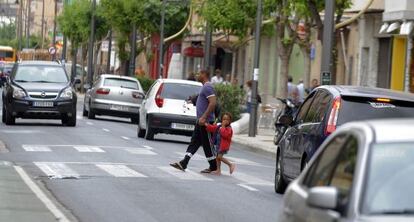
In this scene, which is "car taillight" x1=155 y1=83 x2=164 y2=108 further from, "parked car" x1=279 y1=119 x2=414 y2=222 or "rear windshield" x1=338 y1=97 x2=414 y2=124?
"parked car" x1=279 y1=119 x2=414 y2=222

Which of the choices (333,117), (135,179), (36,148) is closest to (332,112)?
(333,117)

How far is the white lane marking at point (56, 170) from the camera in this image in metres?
19.0

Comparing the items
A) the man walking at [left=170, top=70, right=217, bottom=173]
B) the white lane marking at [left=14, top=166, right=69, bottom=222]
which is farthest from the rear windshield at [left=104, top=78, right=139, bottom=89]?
the white lane marking at [left=14, top=166, right=69, bottom=222]

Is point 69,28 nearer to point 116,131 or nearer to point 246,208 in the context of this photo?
point 116,131

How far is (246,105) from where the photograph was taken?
40625mm

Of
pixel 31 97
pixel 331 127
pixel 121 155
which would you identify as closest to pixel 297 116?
pixel 331 127

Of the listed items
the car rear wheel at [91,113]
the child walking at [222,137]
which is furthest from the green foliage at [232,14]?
the child walking at [222,137]

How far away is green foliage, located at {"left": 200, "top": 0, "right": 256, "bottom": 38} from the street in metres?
11.7

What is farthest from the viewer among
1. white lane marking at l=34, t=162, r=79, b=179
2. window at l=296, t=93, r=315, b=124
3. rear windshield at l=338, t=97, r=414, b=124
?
white lane marking at l=34, t=162, r=79, b=179

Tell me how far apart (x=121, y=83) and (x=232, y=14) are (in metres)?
4.29

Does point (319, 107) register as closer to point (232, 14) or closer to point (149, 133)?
point (149, 133)

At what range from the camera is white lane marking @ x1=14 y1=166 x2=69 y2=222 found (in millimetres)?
13809

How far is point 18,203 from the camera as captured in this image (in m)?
15.1

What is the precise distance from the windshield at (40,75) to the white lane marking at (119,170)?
13440 millimetres
